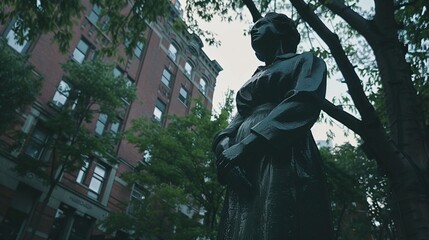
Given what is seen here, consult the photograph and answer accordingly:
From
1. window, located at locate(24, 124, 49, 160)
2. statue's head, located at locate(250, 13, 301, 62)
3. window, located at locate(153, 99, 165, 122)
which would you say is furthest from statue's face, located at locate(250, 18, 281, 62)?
window, located at locate(153, 99, 165, 122)

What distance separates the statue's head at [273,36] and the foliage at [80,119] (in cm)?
1301

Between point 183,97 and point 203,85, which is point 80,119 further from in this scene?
point 203,85

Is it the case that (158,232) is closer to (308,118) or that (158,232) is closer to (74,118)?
(74,118)

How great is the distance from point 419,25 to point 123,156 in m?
18.6

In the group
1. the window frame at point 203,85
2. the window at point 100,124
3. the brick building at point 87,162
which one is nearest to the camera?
the brick building at point 87,162

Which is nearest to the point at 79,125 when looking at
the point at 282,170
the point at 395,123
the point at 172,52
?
the point at 395,123

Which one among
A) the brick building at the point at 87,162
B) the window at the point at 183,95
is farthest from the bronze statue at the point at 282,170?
the window at the point at 183,95

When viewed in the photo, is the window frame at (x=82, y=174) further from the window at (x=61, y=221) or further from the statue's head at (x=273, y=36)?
the statue's head at (x=273, y=36)

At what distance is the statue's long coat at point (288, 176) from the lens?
2.03 m

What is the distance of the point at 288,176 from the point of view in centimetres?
215

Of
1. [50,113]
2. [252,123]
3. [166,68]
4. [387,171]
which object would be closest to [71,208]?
[50,113]

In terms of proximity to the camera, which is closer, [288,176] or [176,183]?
[288,176]

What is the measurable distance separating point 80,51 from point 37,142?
6603mm

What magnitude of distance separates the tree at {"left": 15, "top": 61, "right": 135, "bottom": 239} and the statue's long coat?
1337cm
